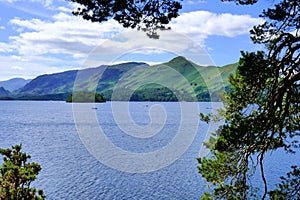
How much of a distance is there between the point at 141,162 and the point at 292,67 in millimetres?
31380

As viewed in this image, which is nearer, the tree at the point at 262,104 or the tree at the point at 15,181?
the tree at the point at 262,104

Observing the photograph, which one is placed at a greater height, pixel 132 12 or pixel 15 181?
pixel 132 12

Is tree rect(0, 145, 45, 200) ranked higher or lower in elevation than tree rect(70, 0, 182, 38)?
lower

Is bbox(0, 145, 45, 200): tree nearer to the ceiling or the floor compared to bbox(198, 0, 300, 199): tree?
nearer to the floor

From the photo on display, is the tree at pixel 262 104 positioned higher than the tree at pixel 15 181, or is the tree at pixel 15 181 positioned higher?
the tree at pixel 262 104

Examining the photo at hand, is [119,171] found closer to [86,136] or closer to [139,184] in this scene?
[139,184]

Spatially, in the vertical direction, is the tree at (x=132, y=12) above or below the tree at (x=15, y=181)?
above

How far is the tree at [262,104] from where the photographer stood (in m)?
7.86

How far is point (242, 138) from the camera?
916cm

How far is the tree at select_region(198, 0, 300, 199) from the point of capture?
25.8 ft

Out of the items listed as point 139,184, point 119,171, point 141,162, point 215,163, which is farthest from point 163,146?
point 215,163

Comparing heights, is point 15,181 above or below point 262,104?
below

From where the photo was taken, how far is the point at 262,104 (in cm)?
893

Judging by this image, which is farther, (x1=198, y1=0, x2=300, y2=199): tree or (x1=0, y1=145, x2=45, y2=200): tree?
(x1=0, y1=145, x2=45, y2=200): tree
